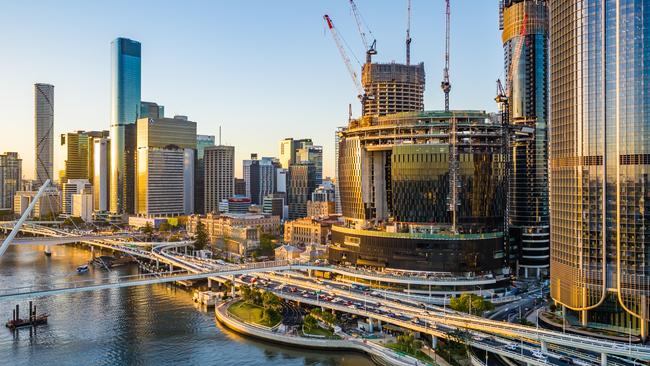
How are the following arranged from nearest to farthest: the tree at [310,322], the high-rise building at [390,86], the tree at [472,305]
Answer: the tree at [310,322], the tree at [472,305], the high-rise building at [390,86]

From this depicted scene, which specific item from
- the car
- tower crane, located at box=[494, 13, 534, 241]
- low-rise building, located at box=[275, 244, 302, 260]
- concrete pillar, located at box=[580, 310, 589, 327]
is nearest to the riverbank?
the car

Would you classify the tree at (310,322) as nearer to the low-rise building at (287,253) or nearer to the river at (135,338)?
the river at (135,338)

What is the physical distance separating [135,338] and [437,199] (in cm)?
5091

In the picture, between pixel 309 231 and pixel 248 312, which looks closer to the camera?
pixel 248 312

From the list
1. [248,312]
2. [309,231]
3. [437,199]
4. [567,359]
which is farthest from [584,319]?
[309,231]

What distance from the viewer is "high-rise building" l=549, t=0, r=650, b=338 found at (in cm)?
6188

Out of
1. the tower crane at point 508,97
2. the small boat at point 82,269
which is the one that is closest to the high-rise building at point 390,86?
the tower crane at point 508,97

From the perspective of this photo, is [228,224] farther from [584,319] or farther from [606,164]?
[606,164]

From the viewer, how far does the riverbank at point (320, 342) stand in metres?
59.5

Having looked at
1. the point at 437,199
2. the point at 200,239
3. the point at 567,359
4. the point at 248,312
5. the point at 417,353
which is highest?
the point at 437,199

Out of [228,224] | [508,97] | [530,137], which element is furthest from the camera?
[228,224]

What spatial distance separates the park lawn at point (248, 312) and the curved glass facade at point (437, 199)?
81.7 feet

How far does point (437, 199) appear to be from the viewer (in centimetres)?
9612

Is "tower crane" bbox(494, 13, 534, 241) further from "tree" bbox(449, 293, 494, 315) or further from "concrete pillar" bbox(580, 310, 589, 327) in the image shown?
"concrete pillar" bbox(580, 310, 589, 327)
